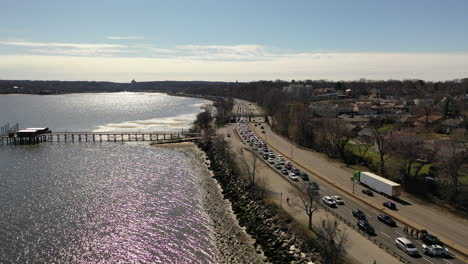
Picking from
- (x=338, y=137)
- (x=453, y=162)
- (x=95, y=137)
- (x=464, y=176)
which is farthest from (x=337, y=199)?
(x=95, y=137)

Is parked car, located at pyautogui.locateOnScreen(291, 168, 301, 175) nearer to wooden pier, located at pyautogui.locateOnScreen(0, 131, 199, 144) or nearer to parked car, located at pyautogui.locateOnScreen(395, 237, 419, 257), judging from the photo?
parked car, located at pyautogui.locateOnScreen(395, 237, 419, 257)

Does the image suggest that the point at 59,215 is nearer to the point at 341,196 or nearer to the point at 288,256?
the point at 288,256

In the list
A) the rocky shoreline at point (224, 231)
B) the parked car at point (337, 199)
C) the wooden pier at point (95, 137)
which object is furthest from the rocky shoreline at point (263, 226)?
the wooden pier at point (95, 137)

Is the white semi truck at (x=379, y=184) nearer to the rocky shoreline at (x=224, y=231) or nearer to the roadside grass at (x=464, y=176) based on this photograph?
the roadside grass at (x=464, y=176)

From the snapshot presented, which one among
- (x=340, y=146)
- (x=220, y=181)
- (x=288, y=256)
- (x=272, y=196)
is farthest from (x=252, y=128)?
(x=288, y=256)

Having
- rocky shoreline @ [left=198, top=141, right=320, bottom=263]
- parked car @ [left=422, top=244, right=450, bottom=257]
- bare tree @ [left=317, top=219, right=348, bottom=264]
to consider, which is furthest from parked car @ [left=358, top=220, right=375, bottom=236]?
rocky shoreline @ [left=198, top=141, right=320, bottom=263]

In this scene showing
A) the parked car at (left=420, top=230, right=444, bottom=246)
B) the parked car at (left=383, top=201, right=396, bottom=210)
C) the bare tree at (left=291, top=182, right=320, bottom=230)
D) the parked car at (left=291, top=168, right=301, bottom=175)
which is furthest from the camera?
the parked car at (left=291, top=168, right=301, bottom=175)

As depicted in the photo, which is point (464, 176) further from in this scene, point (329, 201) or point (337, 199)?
point (329, 201)
